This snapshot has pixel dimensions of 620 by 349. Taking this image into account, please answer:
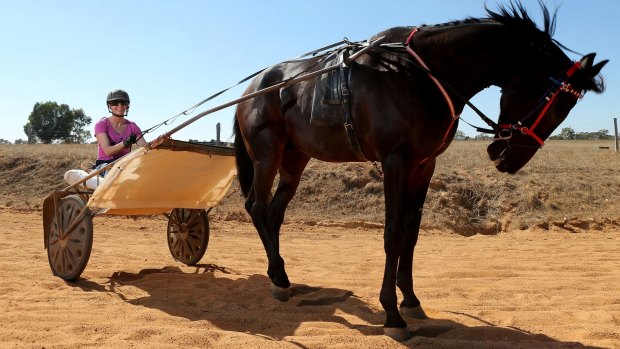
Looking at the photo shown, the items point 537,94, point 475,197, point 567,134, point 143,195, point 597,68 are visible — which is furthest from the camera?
point 567,134

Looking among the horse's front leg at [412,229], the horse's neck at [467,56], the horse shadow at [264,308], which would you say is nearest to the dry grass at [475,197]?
the horse shadow at [264,308]

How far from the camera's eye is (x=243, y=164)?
645cm

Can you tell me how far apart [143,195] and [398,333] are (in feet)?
10.9

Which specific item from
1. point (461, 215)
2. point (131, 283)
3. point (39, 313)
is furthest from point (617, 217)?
point (39, 313)

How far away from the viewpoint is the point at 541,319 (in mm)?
4742

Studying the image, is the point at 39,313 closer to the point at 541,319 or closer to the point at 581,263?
the point at 541,319

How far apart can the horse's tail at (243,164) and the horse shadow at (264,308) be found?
3.50 ft

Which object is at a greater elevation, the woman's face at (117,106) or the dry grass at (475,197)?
the woman's face at (117,106)

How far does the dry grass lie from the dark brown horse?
23.7 ft

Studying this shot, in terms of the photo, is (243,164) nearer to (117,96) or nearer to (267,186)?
(267,186)

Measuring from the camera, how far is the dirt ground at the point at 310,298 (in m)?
4.16

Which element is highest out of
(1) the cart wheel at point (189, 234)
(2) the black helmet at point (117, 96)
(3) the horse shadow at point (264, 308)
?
(2) the black helmet at point (117, 96)

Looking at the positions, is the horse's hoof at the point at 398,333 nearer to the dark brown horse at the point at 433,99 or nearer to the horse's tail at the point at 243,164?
the dark brown horse at the point at 433,99

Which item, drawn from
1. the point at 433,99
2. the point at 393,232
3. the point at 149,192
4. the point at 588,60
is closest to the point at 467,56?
the point at 433,99
